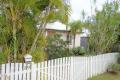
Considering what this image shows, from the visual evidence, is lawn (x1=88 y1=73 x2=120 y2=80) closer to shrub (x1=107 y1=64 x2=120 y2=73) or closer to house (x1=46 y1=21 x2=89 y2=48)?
shrub (x1=107 y1=64 x2=120 y2=73)

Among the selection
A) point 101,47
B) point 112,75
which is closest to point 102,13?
point 101,47

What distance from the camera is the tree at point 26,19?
330 inches

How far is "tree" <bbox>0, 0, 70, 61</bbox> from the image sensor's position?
8.38 m

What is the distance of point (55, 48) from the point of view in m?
17.1

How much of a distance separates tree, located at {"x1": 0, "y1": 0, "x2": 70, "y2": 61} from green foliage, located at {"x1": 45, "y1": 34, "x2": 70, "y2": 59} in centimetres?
533

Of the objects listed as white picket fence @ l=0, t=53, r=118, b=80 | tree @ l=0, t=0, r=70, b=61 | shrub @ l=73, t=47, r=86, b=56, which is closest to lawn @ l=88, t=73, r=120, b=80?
white picket fence @ l=0, t=53, r=118, b=80

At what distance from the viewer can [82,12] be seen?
744 inches

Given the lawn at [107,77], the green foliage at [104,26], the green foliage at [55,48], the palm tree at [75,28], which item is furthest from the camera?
the palm tree at [75,28]

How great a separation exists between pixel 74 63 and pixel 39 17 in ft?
10.4

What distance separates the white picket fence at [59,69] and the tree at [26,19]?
2.09 feet

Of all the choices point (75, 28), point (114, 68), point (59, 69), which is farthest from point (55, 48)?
point (75, 28)

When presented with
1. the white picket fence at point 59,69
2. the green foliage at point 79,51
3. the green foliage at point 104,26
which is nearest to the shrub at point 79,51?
the green foliage at point 79,51

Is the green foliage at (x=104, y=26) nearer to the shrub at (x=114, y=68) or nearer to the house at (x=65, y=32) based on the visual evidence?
the house at (x=65, y=32)

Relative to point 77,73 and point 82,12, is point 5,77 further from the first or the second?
point 82,12
